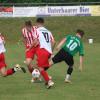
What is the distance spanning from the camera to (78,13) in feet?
178

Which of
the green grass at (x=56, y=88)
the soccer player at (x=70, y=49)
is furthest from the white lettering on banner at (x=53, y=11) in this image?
the soccer player at (x=70, y=49)

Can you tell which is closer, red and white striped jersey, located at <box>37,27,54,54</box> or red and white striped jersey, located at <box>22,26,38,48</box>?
red and white striped jersey, located at <box>37,27,54,54</box>

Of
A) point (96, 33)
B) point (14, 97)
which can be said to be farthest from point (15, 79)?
point (96, 33)

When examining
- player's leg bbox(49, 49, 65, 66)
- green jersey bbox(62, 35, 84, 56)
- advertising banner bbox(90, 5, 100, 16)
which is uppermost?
green jersey bbox(62, 35, 84, 56)

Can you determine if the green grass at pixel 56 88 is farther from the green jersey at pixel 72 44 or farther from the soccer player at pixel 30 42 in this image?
the green jersey at pixel 72 44

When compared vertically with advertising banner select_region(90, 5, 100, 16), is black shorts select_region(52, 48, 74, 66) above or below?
above

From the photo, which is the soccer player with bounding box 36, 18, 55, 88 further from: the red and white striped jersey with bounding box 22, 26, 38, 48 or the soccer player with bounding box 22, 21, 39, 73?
the red and white striped jersey with bounding box 22, 26, 38, 48

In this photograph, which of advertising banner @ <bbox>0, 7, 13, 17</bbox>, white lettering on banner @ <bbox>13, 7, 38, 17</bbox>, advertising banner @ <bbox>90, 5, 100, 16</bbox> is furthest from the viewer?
advertising banner @ <bbox>0, 7, 13, 17</bbox>

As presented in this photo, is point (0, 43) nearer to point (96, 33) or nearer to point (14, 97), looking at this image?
point (14, 97)

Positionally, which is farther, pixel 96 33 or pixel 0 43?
pixel 96 33

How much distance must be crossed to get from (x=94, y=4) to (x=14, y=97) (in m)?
46.7

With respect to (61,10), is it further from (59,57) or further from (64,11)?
(59,57)

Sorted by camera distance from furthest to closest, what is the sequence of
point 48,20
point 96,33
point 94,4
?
1. point 94,4
2. point 48,20
3. point 96,33

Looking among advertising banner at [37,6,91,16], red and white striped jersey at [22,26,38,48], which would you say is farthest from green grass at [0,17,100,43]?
red and white striped jersey at [22,26,38,48]
